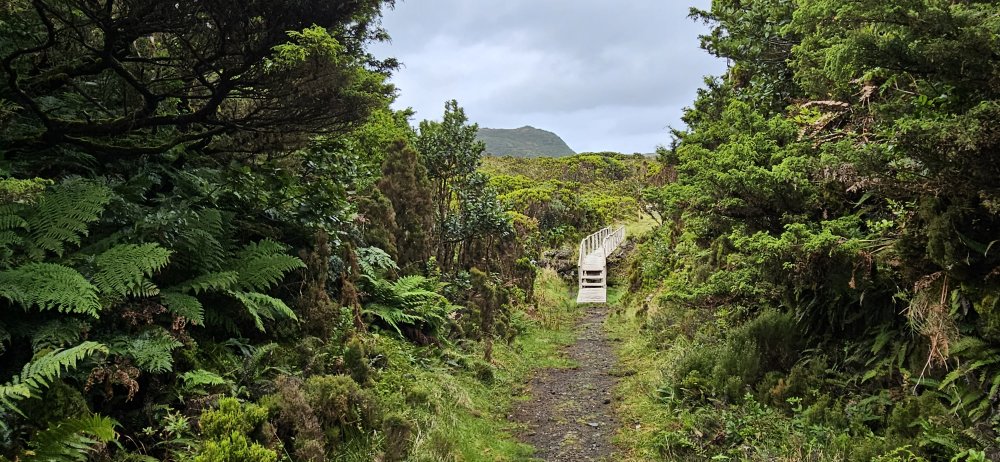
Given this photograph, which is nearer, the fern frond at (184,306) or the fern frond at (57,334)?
the fern frond at (57,334)

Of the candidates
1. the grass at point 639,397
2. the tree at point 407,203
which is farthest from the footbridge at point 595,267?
the tree at point 407,203

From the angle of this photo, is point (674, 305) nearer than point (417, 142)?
Yes

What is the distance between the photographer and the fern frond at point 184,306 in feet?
12.4

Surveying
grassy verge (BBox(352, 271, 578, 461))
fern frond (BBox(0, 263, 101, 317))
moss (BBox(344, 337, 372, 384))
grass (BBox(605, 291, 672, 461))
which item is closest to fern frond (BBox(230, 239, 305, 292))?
moss (BBox(344, 337, 372, 384))

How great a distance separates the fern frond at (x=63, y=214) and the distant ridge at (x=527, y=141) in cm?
12628

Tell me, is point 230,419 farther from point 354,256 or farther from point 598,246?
point 598,246

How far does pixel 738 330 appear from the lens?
6637 millimetres

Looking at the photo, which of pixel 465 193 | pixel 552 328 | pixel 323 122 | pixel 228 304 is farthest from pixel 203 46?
pixel 552 328

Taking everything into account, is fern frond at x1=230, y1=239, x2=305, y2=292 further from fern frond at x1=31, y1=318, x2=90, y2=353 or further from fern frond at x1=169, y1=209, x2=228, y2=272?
fern frond at x1=31, y1=318, x2=90, y2=353

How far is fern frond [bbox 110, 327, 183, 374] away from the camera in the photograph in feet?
11.1

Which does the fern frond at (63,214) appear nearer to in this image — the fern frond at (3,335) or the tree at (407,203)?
the fern frond at (3,335)

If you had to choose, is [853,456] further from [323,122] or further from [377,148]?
[377,148]

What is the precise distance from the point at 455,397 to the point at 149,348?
11.3 feet

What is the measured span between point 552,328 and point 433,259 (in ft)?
13.4
